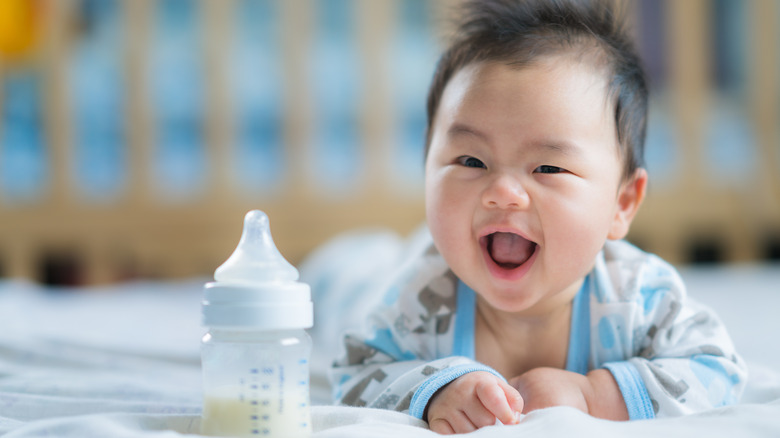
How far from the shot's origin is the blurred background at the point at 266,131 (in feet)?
7.64

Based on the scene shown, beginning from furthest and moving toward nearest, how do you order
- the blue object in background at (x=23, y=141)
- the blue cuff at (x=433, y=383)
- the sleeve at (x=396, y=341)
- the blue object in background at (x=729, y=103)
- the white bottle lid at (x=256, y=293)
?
the blue object in background at (x=729, y=103)
the blue object in background at (x=23, y=141)
the sleeve at (x=396, y=341)
the blue cuff at (x=433, y=383)
the white bottle lid at (x=256, y=293)

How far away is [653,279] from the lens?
746 millimetres

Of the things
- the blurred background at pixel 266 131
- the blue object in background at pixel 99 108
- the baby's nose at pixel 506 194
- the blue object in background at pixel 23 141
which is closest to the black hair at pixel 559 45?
the baby's nose at pixel 506 194

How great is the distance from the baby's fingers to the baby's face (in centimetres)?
11

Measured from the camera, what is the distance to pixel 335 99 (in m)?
2.41

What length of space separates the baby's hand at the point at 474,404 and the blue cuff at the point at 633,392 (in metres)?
0.12

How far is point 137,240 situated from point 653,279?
1.92 meters

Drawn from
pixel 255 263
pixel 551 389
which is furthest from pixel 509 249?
pixel 255 263

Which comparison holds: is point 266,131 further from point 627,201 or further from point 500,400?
point 500,400

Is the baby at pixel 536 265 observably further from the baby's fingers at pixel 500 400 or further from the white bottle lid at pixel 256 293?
the white bottle lid at pixel 256 293

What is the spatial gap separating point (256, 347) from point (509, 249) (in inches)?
10.8

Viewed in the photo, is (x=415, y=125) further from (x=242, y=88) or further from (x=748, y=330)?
(x=748, y=330)

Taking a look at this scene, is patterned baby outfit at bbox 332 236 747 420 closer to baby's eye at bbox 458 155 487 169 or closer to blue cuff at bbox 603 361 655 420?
blue cuff at bbox 603 361 655 420

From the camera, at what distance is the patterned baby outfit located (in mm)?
634
